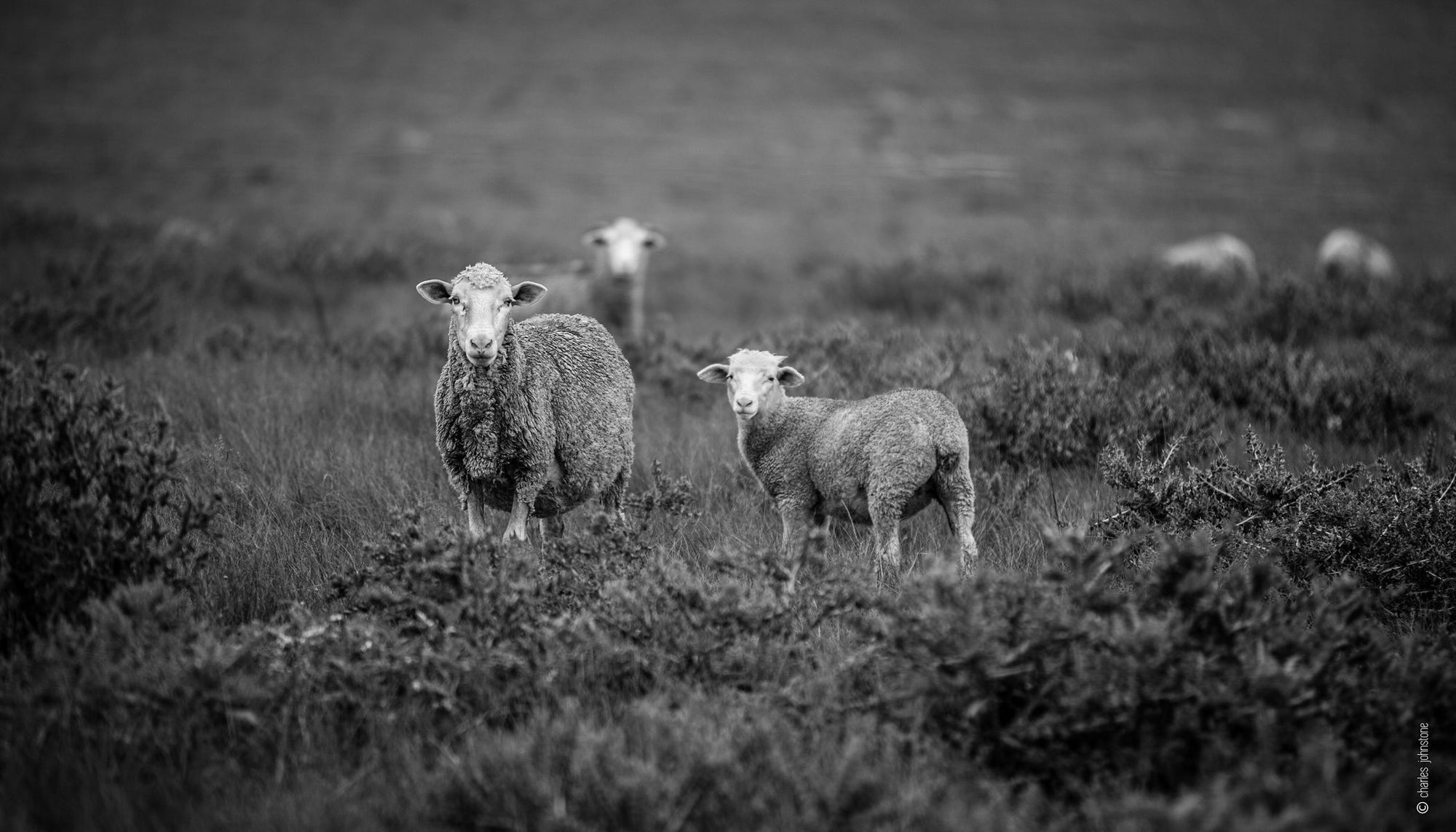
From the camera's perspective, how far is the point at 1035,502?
6.20 m

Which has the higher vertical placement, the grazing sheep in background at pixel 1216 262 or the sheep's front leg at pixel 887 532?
the grazing sheep in background at pixel 1216 262

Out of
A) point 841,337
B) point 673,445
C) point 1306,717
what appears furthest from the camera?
point 841,337

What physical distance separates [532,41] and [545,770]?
78248 millimetres

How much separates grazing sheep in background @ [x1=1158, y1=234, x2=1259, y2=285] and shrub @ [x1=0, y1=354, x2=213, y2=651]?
13.7 metres

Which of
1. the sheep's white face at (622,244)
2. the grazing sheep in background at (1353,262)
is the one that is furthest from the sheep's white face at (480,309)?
the grazing sheep in background at (1353,262)

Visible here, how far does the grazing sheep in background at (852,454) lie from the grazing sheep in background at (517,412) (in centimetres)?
83

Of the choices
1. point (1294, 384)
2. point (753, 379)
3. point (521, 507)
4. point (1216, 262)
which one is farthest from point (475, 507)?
point (1216, 262)

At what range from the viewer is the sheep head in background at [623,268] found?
37.1 feet

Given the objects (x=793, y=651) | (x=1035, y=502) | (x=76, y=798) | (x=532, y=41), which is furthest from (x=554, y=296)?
(x=532, y=41)

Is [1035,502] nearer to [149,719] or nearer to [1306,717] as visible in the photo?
[1306,717]

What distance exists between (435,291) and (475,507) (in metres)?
1.22

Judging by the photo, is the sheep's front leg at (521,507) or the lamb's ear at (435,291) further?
the lamb's ear at (435,291)

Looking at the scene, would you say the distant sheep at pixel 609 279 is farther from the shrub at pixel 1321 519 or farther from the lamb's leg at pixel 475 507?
the shrub at pixel 1321 519

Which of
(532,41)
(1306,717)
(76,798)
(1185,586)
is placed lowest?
(76,798)
